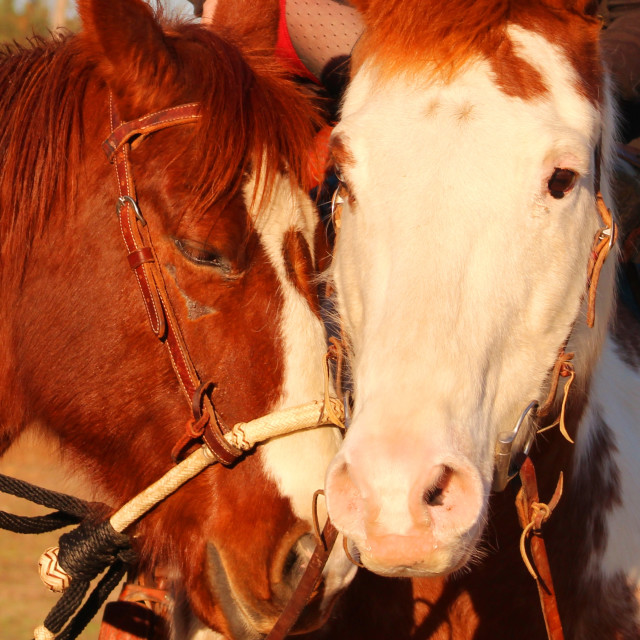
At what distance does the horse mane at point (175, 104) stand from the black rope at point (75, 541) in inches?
29.8

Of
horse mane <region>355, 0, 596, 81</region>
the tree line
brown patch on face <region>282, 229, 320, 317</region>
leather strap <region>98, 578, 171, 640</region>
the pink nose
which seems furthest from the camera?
the tree line

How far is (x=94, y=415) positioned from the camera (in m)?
2.35

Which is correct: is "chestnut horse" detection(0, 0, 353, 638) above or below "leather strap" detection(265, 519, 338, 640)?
above

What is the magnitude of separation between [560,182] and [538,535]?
33.5 inches

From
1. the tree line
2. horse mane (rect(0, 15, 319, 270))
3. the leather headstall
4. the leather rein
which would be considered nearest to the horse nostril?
the leather rein

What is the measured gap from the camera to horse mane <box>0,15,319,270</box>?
225cm

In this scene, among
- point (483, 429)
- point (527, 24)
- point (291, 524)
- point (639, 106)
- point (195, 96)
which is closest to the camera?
point (483, 429)

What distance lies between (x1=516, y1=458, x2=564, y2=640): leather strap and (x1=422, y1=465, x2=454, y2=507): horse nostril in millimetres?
475

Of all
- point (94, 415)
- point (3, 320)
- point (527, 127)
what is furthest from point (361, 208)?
point (3, 320)

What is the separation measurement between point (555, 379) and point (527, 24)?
790 mm

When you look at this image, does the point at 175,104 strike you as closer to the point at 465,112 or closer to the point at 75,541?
the point at 465,112

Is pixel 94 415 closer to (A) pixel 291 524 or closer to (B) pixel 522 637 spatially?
(A) pixel 291 524

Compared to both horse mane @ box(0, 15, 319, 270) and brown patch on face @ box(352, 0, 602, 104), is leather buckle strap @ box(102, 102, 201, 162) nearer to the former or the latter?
horse mane @ box(0, 15, 319, 270)

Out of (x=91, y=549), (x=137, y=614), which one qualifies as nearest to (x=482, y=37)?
(x=91, y=549)
